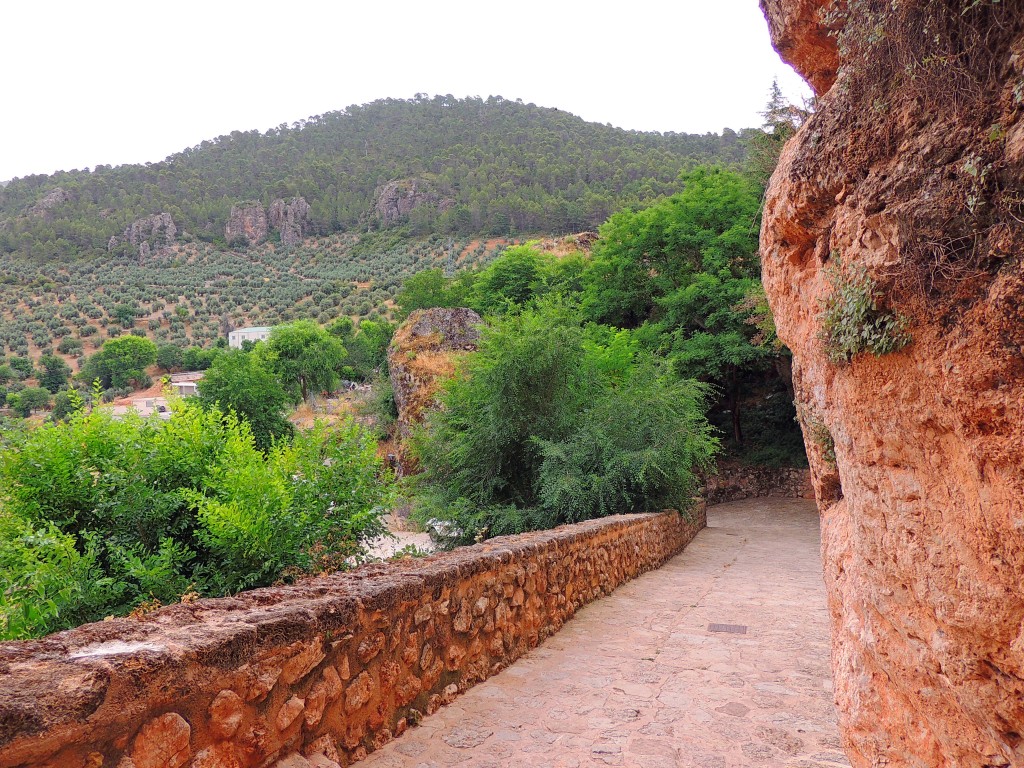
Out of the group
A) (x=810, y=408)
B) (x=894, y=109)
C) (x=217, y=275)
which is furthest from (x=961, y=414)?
(x=217, y=275)

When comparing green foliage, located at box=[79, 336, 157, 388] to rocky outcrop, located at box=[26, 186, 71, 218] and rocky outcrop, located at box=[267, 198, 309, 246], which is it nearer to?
rocky outcrop, located at box=[267, 198, 309, 246]

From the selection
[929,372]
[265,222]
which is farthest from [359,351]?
[929,372]

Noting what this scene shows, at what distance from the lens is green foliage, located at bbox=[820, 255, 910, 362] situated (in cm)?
212

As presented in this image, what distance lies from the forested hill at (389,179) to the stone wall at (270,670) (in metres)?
52.2

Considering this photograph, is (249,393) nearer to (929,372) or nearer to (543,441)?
(543,441)

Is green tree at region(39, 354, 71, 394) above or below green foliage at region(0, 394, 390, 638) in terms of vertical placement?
above

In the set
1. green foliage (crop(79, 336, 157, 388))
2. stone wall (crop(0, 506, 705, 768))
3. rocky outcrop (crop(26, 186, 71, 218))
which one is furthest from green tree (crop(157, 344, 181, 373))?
stone wall (crop(0, 506, 705, 768))

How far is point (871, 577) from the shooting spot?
2.48 meters

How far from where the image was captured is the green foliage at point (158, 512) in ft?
12.4

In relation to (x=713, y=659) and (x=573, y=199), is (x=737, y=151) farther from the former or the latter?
(x=713, y=659)

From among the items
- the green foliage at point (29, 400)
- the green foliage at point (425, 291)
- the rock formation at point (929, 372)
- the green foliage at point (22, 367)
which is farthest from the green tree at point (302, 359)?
the rock formation at point (929, 372)

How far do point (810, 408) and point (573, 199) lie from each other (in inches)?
2706

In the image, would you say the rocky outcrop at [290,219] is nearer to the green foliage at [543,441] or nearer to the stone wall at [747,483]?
the stone wall at [747,483]

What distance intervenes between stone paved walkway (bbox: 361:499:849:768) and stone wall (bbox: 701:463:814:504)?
13.9m
